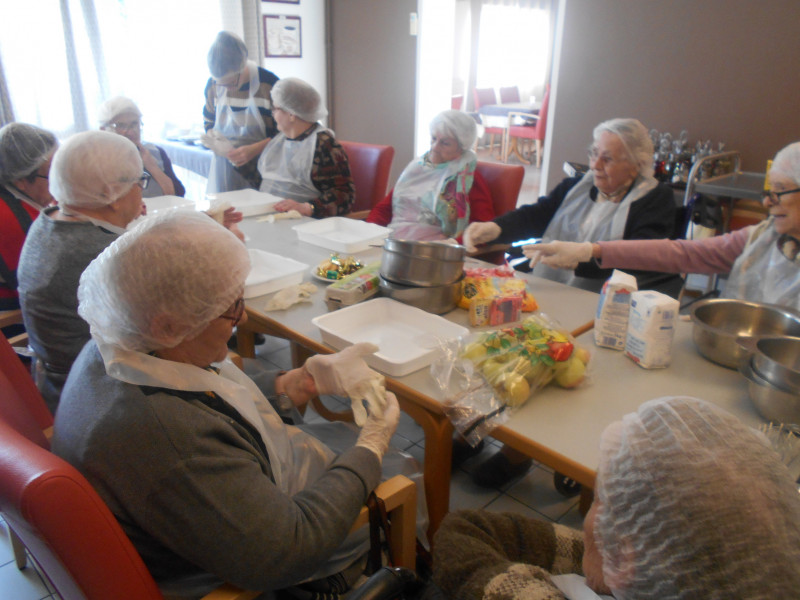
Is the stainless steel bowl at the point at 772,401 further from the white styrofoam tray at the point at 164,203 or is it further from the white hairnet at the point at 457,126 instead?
the white styrofoam tray at the point at 164,203

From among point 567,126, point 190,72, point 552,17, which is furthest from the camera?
point 552,17

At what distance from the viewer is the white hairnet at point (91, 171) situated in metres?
1.53

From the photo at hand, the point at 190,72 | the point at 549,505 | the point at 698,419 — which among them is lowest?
the point at 549,505

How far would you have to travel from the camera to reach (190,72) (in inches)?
185

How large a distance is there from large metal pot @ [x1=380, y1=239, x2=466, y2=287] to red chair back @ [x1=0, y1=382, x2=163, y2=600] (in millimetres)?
995

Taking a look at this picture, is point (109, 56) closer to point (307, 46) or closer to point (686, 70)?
point (307, 46)

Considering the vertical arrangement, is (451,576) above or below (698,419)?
below

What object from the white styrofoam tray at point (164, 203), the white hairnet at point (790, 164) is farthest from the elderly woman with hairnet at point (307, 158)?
the white hairnet at point (790, 164)

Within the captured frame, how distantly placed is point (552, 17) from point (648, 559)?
11811 mm

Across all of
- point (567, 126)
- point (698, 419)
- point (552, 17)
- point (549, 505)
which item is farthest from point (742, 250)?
point (552, 17)

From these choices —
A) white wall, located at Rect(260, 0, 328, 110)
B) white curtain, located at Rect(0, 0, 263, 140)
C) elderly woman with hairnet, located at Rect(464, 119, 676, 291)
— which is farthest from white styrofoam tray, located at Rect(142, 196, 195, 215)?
white wall, located at Rect(260, 0, 328, 110)

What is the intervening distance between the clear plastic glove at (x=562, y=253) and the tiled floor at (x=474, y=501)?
778mm

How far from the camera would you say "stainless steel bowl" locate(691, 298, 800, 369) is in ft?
4.20

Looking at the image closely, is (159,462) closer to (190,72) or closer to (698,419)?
(698,419)
